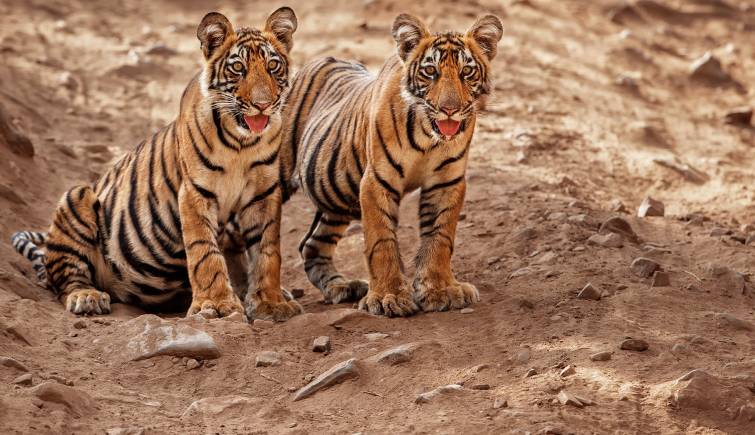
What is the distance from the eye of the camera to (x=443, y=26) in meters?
12.4

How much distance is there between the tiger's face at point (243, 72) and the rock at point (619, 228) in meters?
2.14

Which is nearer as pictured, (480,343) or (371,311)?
(480,343)

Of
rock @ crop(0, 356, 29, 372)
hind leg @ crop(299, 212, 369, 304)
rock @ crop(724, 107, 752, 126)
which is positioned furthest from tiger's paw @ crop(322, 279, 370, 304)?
rock @ crop(724, 107, 752, 126)

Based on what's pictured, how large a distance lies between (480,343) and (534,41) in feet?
23.4

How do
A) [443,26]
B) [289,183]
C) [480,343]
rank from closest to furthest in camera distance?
[480,343]
[289,183]
[443,26]

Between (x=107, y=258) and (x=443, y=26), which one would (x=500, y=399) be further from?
(x=443, y=26)

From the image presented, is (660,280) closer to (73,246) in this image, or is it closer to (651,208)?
(651,208)

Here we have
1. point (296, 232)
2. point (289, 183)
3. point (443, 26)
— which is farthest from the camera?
point (443, 26)

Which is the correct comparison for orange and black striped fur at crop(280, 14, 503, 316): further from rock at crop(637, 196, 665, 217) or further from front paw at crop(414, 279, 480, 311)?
rock at crop(637, 196, 665, 217)

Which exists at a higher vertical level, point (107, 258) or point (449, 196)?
point (449, 196)

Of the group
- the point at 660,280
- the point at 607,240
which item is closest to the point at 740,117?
the point at 607,240

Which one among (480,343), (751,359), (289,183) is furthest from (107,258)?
(751,359)

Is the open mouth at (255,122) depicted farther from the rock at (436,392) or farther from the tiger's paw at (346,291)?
the rock at (436,392)

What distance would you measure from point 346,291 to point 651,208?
7.66ft
